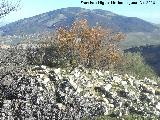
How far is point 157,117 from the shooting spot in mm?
36656

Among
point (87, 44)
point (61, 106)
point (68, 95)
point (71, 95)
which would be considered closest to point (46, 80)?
point (68, 95)

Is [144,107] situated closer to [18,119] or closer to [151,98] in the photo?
[151,98]

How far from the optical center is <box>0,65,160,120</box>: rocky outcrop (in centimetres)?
3338

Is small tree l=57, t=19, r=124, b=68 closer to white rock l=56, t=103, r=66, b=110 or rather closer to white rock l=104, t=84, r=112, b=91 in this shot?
white rock l=104, t=84, r=112, b=91

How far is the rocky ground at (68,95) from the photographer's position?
33375 millimetres

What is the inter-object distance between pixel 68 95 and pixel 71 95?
282mm

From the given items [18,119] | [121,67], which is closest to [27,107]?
[18,119]

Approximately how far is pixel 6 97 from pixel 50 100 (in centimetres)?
374

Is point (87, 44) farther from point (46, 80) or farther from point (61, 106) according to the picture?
point (61, 106)

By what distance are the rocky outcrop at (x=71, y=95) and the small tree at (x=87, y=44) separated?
948 centimetres

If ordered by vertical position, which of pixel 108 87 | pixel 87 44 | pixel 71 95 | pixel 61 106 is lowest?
pixel 87 44

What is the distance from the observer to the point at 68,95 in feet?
119

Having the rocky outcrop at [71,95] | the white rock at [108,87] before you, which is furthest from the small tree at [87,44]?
the white rock at [108,87]

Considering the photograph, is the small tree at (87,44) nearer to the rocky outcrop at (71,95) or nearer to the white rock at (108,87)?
the rocky outcrop at (71,95)
